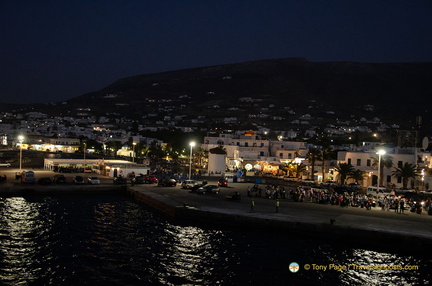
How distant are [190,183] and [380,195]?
1738 cm

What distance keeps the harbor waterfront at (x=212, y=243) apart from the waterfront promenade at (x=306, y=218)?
2.3 inches

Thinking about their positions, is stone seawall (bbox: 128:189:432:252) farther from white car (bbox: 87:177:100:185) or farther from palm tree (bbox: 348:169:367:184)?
palm tree (bbox: 348:169:367:184)

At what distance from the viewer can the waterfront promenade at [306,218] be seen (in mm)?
22719

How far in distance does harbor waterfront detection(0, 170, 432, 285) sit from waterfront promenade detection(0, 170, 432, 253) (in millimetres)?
59

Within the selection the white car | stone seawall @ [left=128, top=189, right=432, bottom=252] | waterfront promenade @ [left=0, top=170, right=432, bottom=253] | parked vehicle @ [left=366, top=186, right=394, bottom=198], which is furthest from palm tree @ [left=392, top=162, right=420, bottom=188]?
the white car

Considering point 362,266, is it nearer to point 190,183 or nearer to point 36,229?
point 36,229

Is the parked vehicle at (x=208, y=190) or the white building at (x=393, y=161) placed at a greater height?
the white building at (x=393, y=161)

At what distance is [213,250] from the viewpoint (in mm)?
22047

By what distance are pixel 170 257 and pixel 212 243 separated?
11.3 feet

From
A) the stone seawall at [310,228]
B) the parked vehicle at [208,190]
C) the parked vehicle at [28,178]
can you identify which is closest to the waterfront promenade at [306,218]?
the stone seawall at [310,228]

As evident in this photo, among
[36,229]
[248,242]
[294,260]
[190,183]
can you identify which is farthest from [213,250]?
[190,183]

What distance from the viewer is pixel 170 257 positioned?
20.7 meters

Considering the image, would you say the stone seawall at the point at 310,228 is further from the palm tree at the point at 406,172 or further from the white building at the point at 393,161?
the white building at the point at 393,161

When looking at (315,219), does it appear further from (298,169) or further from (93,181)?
(298,169)
